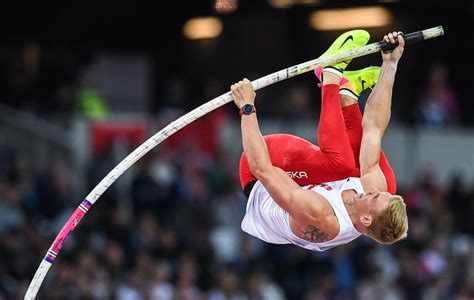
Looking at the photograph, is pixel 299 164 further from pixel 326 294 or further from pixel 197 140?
pixel 197 140

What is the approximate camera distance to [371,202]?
7.69 metres

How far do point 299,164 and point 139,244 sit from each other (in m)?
6.05

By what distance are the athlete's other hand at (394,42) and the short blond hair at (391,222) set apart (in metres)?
1.02

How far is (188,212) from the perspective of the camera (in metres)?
14.8

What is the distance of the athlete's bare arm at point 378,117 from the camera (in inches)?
316

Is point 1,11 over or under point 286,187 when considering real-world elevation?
over

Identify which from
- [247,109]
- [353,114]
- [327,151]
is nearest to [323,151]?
[327,151]

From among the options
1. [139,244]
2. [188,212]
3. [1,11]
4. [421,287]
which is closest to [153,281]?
[139,244]

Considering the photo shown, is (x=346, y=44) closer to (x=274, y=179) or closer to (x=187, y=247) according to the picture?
(x=274, y=179)

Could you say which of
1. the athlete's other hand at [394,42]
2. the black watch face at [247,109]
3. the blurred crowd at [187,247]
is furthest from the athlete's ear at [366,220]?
the blurred crowd at [187,247]

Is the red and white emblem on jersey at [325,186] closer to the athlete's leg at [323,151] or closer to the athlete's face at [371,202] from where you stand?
the athlete's leg at [323,151]

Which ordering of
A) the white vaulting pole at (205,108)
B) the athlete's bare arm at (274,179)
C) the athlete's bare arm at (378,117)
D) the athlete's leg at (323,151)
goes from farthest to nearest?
1. the athlete's bare arm at (378,117)
2. the athlete's leg at (323,151)
3. the white vaulting pole at (205,108)
4. the athlete's bare arm at (274,179)

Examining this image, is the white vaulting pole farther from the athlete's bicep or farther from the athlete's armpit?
the athlete's armpit

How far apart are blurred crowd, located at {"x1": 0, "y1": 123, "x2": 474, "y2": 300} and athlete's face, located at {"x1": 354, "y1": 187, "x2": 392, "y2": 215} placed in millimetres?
5448
